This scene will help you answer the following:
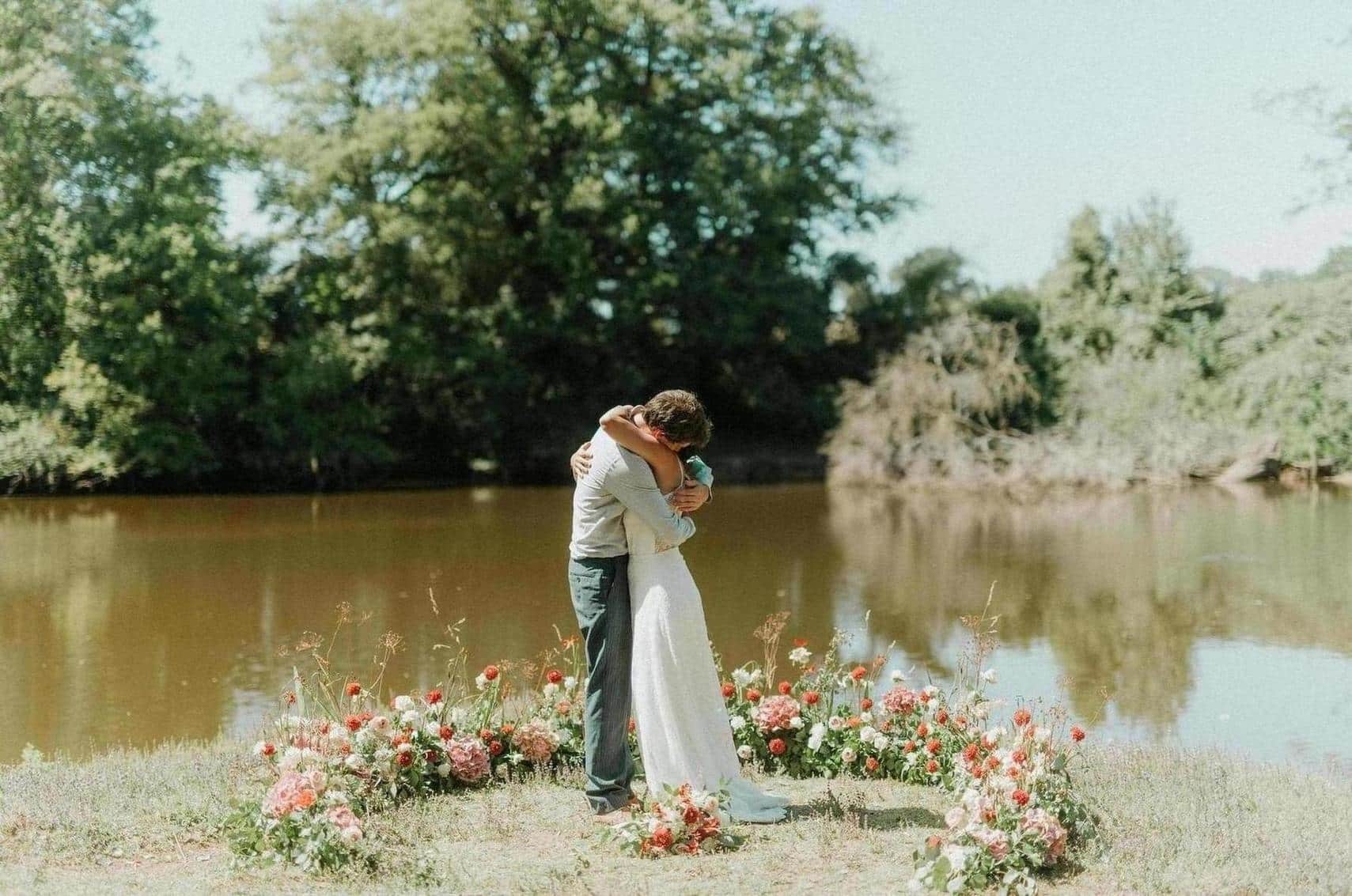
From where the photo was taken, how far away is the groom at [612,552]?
5.74 metres

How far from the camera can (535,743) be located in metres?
6.69

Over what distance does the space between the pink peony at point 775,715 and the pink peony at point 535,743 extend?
108 centimetres

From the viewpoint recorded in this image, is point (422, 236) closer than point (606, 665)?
No

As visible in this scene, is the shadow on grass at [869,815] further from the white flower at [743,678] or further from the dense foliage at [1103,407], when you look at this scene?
the dense foliage at [1103,407]

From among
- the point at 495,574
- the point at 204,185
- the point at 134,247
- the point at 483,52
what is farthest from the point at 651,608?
the point at 483,52

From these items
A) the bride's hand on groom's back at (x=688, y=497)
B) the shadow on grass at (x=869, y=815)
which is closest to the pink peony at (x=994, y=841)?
the shadow on grass at (x=869, y=815)

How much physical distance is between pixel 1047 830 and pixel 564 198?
27843mm

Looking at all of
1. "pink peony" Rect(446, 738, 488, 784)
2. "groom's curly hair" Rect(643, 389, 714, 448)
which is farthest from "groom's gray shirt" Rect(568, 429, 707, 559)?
"pink peony" Rect(446, 738, 488, 784)

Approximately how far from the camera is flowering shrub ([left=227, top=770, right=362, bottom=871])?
17.1ft

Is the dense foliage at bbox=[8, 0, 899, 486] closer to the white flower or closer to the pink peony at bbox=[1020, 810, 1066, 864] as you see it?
the white flower

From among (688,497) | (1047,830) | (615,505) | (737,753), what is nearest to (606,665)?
(615,505)

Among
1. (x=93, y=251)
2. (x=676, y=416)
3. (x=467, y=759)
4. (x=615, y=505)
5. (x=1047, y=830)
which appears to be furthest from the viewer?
(x=93, y=251)

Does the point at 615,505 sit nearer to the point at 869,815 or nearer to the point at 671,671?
the point at 671,671

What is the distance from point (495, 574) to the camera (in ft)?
56.6
